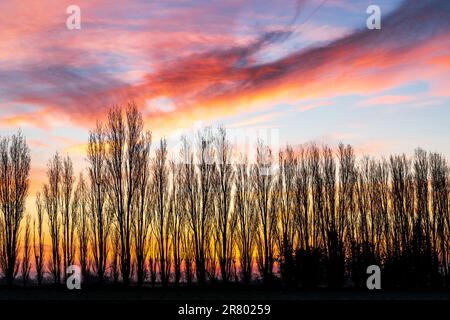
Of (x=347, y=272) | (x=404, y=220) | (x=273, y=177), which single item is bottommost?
(x=347, y=272)

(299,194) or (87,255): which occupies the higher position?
(299,194)

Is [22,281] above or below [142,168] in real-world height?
below

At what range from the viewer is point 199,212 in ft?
115

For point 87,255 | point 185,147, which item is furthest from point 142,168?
point 87,255
